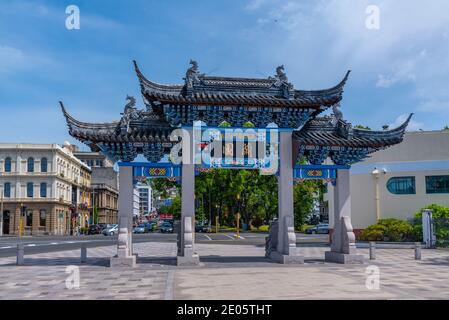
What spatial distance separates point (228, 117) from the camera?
62.3 feet

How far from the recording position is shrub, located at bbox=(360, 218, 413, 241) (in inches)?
1222

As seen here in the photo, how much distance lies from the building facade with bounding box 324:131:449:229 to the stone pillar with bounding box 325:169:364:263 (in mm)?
13490

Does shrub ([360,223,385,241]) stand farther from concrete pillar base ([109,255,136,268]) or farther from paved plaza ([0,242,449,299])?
concrete pillar base ([109,255,136,268])

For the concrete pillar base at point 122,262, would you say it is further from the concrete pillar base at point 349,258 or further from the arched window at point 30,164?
the arched window at point 30,164

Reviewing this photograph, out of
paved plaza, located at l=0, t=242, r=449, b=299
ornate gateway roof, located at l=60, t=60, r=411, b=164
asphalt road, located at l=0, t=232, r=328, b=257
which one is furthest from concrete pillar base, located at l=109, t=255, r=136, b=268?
asphalt road, located at l=0, t=232, r=328, b=257

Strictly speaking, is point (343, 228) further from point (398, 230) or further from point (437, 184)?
point (437, 184)

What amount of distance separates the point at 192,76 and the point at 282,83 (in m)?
3.84

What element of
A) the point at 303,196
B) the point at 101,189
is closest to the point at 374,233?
the point at 303,196

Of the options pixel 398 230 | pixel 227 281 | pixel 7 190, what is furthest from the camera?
pixel 7 190

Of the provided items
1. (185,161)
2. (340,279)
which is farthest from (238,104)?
(340,279)

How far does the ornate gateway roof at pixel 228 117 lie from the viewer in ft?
59.7
